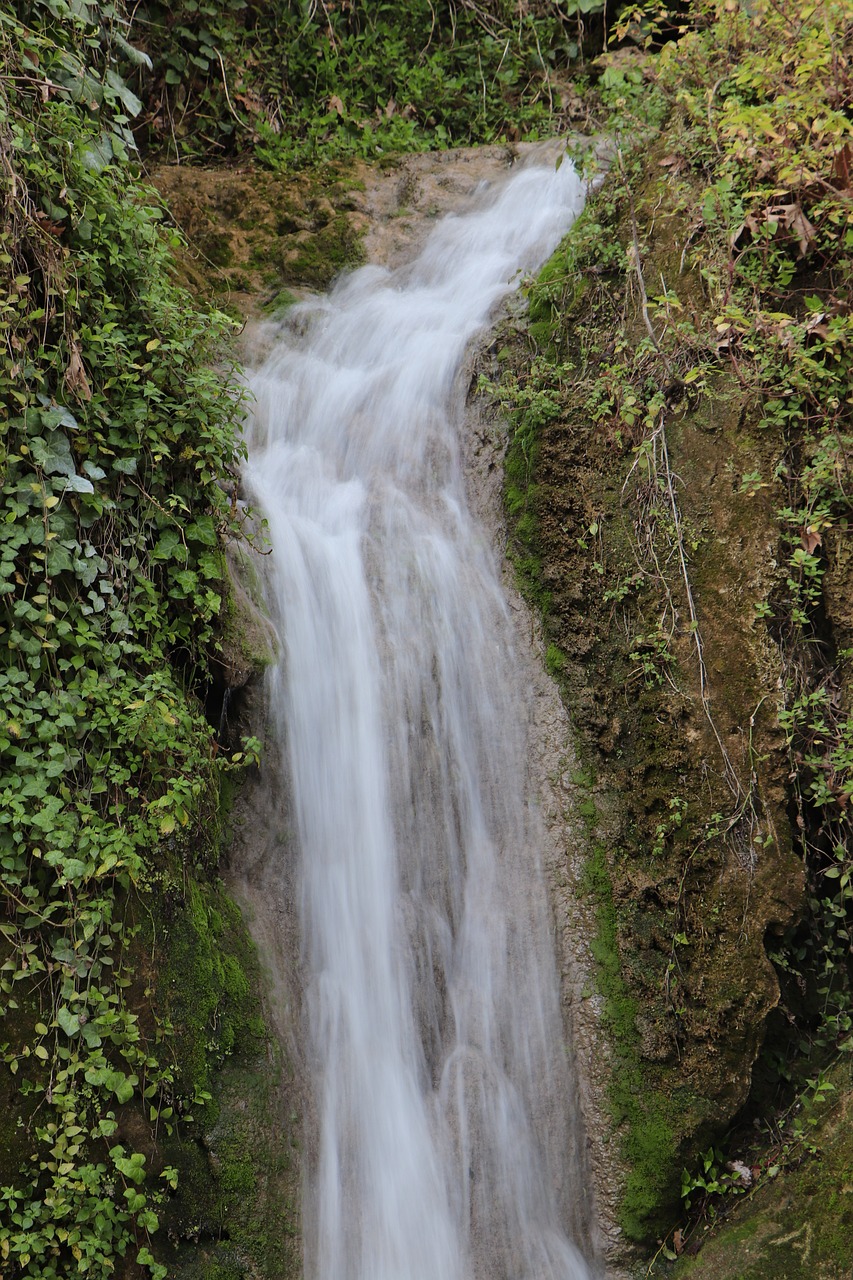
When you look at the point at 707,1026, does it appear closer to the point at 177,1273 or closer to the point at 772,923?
the point at 772,923

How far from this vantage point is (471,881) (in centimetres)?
434

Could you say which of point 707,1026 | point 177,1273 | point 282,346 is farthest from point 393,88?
point 177,1273

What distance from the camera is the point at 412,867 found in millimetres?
4305

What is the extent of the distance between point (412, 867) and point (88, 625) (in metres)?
1.87

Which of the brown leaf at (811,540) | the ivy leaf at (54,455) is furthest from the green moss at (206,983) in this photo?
the brown leaf at (811,540)

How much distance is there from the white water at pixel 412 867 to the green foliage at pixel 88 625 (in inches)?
27.5

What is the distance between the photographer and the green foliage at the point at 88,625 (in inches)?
121

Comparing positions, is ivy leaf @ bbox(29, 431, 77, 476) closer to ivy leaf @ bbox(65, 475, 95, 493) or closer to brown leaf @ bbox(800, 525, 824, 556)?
ivy leaf @ bbox(65, 475, 95, 493)

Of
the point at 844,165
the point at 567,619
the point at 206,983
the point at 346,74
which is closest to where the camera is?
the point at 206,983

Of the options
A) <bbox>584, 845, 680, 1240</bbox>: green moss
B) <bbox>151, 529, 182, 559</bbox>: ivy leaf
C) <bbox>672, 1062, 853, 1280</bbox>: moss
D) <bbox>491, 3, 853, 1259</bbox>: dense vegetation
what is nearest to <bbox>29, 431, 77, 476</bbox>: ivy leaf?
<bbox>151, 529, 182, 559</bbox>: ivy leaf

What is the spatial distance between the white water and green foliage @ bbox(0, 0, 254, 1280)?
0.70 m

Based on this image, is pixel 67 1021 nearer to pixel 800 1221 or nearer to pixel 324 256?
pixel 800 1221

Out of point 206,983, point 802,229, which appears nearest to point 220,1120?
point 206,983

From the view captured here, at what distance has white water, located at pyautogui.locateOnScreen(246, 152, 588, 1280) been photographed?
12.3 ft
